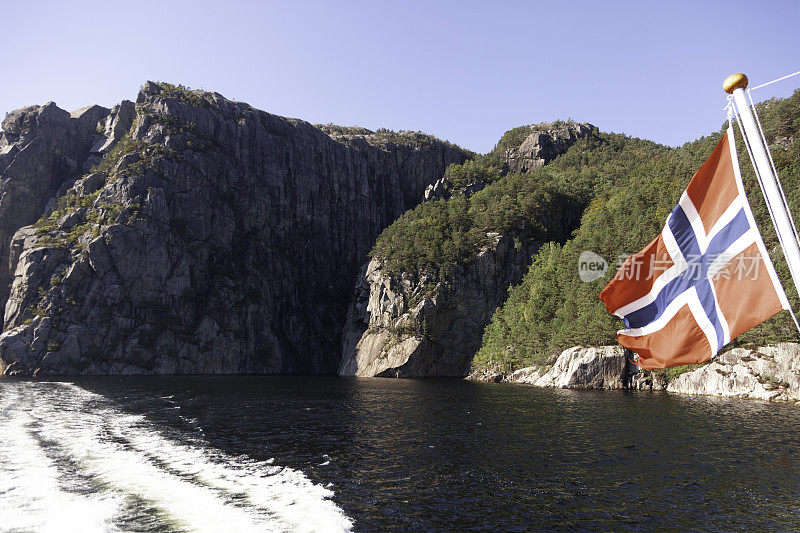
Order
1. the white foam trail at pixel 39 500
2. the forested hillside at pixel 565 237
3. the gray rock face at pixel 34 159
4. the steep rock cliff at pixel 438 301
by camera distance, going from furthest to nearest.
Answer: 1. the gray rock face at pixel 34 159
2. the steep rock cliff at pixel 438 301
3. the forested hillside at pixel 565 237
4. the white foam trail at pixel 39 500

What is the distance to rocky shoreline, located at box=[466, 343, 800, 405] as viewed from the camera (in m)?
53.0

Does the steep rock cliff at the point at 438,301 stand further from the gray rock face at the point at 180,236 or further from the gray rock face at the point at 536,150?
the gray rock face at the point at 536,150

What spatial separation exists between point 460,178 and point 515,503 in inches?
5993

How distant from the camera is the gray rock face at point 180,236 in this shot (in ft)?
366

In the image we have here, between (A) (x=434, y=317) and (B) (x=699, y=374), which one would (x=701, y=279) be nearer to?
(B) (x=699, y=374)

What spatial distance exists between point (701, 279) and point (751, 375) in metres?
58.9

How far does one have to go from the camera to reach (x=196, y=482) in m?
21.8

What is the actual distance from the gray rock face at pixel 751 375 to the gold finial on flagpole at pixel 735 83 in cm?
5923

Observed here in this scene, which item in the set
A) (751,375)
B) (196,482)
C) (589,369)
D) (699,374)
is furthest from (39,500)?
(699,374)

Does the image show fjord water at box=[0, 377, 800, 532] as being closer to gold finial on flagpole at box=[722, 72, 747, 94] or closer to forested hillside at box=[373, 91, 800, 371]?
gold finial on flagpole at box=[722, 72, 747, 94]

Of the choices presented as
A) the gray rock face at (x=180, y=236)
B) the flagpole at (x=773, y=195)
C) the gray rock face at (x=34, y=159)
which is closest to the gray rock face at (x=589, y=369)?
the flagpole at (x=773, y=195)

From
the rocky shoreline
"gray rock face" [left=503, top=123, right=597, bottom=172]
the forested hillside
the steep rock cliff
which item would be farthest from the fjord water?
"gray rock face" [left=503, top=123, right=597, bottom=172]

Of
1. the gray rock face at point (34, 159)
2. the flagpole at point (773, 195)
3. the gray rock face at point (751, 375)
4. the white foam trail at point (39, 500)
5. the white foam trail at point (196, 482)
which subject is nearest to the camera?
the flagpole at point (773, 195)

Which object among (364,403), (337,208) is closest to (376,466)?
(364,403)
